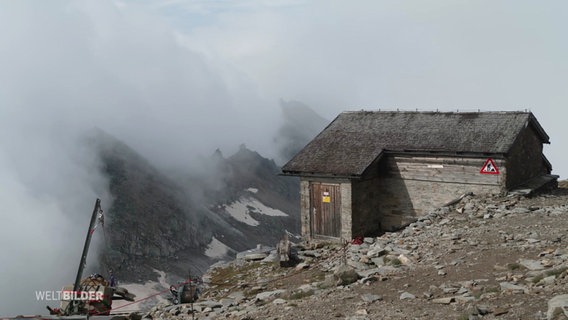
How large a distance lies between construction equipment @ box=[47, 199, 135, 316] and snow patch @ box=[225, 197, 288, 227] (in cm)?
12249

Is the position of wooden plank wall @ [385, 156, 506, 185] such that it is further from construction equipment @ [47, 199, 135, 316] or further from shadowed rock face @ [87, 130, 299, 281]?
shadowed rock face @ [87, 130, 299, 281]

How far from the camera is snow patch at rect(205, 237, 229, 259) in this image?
123 m

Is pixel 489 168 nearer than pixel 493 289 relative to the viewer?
No

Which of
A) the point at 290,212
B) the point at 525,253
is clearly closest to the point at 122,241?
the point at 290,212

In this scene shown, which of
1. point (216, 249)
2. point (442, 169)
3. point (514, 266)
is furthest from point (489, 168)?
point (216, 249)

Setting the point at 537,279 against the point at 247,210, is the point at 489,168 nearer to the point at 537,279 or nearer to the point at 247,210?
the point at 537,279

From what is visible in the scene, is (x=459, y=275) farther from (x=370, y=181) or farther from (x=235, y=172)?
(x=235, y=172)

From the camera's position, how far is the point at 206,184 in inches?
6048

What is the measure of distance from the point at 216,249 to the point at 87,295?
353 feet

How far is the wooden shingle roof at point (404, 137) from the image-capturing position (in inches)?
1037

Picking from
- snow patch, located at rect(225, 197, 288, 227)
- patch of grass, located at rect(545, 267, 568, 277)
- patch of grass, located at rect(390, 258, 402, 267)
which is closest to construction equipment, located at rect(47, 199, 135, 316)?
patch of grass, located at rect(390, 258, 402, 267)

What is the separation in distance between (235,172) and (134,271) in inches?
2413

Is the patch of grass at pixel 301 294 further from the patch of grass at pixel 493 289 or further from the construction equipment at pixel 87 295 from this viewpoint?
the construction equipment at pixel 87 295

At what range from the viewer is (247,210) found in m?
150
